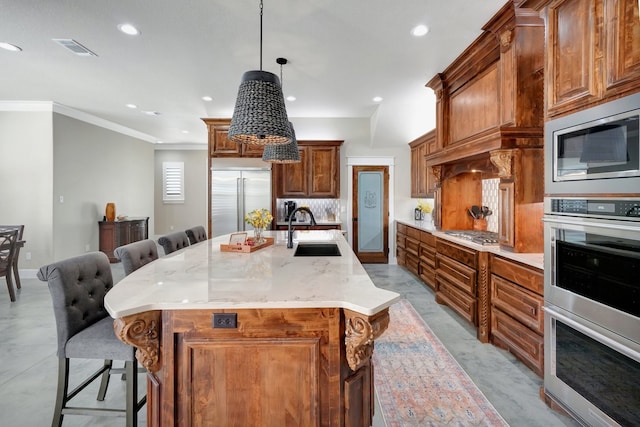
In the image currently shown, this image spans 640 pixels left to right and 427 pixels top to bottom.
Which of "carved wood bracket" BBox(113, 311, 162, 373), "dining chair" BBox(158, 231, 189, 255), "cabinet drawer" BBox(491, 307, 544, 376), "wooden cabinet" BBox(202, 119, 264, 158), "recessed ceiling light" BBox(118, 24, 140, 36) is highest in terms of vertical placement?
A: "recessed ceiling light" BBox(118, 24, 140, 36)

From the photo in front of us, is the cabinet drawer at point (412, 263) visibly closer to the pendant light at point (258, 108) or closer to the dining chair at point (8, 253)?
the pendant light at point (258, 108)

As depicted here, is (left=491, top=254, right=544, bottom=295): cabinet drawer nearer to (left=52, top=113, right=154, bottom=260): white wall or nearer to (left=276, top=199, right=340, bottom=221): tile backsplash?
(left=276, top=199, right=340, bottom=221): tile backsplash

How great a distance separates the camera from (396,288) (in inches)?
183

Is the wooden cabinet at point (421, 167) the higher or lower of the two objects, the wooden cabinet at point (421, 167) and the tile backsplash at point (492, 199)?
the higher

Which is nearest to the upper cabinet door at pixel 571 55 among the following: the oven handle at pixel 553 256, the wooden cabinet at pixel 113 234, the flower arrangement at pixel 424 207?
the oven handle at pixel 553 256

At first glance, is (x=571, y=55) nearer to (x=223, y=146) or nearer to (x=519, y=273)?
(x=519, y=273)

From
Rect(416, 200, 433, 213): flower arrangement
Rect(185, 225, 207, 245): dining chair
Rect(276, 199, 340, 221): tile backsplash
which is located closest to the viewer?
Rect(185, 225, 207, 245): dining chair

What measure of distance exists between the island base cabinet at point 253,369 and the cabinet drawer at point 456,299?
2247mm

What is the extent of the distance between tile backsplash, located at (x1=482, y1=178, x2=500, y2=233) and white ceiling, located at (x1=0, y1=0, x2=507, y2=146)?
157cm

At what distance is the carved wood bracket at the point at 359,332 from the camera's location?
1.24 m

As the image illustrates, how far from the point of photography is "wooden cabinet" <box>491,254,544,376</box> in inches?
87.4

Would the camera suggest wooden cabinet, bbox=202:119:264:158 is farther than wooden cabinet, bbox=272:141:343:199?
No

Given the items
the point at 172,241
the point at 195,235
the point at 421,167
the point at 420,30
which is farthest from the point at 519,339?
the point at 421,167

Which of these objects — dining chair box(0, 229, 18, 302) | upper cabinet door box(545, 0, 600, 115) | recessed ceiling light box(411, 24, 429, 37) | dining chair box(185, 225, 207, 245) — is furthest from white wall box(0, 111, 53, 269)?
upper cabinet door box(545, 0, 600, 115)
